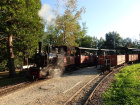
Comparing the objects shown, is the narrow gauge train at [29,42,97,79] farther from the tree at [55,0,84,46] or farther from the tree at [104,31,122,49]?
the tree at [104,31,122,49]

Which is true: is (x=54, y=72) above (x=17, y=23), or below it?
below

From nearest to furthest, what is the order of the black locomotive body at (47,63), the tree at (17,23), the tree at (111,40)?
the black locomotive body at (47,63), the tree at (17,23), the tree at (111,40)

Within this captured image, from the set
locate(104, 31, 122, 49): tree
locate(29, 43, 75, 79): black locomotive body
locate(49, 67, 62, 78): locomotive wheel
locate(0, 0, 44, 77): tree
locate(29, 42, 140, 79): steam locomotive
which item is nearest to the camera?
locate(29, 43, 75, 79): black locomotive body

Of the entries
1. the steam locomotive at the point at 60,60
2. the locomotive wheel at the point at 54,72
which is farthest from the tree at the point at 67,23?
the locomotive wheel at the point at 54,72

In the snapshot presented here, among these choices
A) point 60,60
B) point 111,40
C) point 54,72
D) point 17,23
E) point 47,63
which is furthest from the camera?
point 111,40

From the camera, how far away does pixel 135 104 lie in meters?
4.59

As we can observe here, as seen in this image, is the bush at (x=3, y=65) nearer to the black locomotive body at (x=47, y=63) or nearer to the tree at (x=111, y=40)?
the black locomotive body at (x=47, y=63)

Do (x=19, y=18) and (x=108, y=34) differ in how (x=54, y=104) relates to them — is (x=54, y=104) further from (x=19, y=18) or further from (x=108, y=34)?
(x=108, y=34)

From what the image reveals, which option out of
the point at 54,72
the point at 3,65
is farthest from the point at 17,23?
the point at 3,65

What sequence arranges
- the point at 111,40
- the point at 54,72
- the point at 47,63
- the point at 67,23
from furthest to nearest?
the point at 111,40 < the point at 67,23 < the point at 54,72 < the point at 47,63

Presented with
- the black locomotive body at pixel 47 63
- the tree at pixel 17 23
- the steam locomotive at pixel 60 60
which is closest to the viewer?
the black locomotive body at pixel 47 63

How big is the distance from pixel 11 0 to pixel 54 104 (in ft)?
32.9

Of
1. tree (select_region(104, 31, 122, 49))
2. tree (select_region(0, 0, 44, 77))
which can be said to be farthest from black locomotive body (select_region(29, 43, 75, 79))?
tree (select_region(104, 31, 122, 49))

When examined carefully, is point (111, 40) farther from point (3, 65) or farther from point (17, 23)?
point (17, 23)
